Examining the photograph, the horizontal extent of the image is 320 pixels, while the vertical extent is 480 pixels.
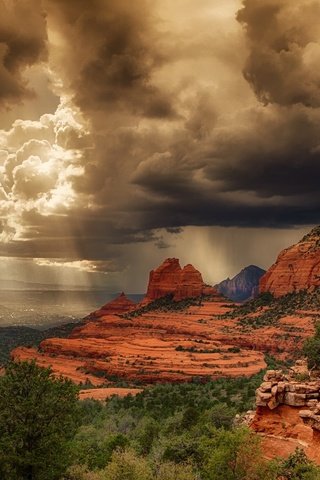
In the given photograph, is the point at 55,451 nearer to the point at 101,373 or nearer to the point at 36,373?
the point at 36,373

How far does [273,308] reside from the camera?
182 meters

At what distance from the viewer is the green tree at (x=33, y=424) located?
34500 millimetres

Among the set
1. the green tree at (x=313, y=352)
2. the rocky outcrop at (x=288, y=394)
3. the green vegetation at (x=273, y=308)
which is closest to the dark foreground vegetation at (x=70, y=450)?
the rocky outcrop at (x=288, y=394)

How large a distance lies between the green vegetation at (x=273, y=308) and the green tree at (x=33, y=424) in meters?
134

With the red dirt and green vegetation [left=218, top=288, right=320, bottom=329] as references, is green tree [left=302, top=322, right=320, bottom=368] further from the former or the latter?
green vegetation [left=218, top=288, right=320, bottom=329]

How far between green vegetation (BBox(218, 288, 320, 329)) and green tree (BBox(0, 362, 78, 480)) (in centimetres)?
13379

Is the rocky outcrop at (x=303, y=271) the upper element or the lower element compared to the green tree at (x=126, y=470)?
upper

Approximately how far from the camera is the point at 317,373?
5091 cm

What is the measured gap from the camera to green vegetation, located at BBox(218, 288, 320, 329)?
167375 mm

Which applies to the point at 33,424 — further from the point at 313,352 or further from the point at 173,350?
the point at 173,350

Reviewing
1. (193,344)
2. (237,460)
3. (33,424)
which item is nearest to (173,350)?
(193,344)

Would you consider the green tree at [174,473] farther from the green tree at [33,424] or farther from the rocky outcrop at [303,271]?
the rocky outcrop at [303,271]

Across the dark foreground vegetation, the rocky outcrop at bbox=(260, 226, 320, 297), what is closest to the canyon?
the rocky outcrop at bbox=(260, 226, 320, 297)

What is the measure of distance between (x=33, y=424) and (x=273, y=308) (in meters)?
156
